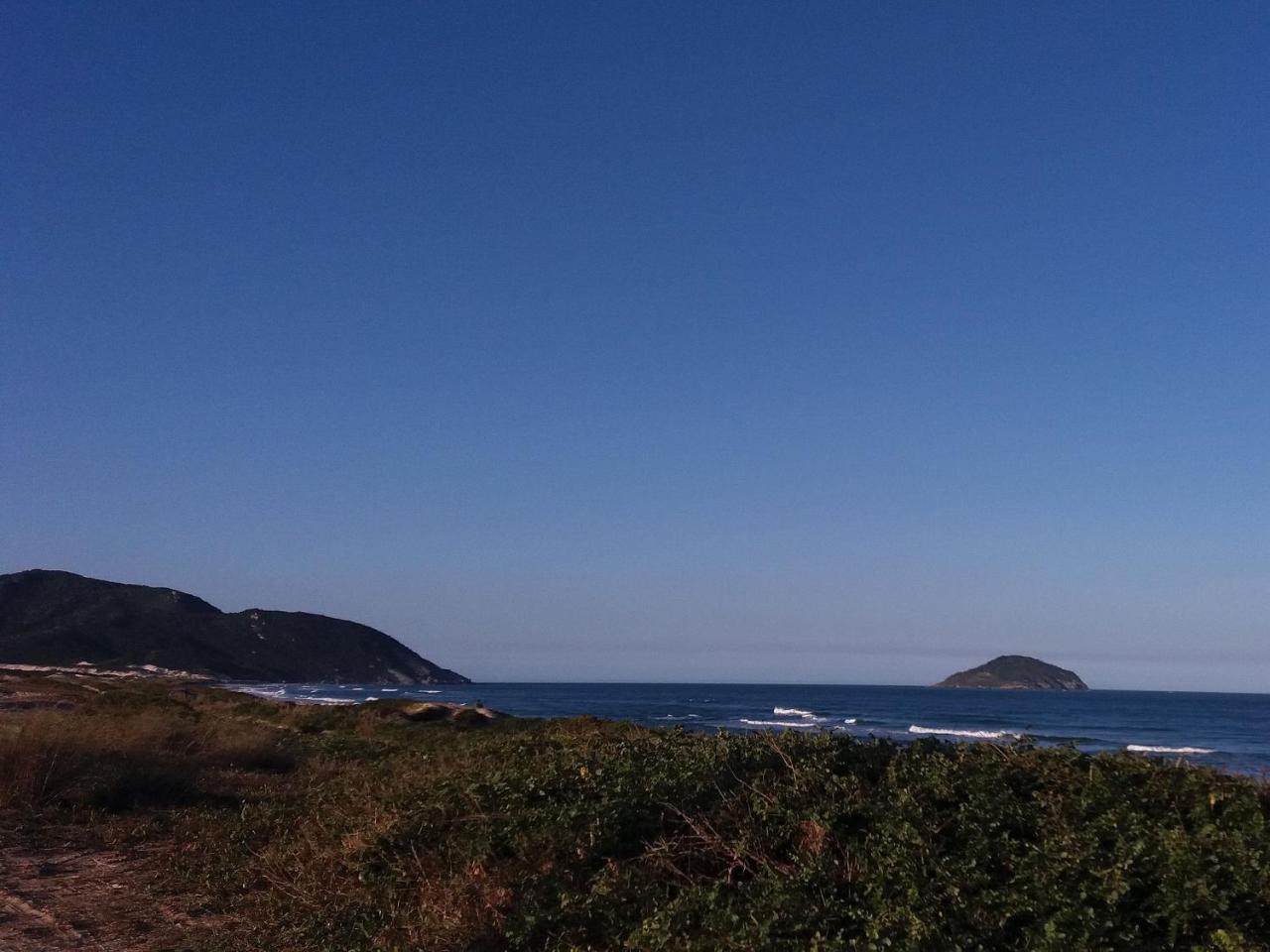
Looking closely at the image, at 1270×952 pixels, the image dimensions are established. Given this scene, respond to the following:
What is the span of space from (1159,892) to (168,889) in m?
8.56

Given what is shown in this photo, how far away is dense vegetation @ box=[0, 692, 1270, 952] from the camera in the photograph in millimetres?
5918

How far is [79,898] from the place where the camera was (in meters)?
9.26

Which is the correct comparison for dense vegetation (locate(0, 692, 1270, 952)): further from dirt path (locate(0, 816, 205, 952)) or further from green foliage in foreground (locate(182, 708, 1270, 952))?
dirt path (locate(0, 816, 205, 952))

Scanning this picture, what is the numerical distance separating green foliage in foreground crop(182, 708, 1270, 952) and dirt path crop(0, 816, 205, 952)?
2.18 ft

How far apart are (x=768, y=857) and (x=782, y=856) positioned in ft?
0.51

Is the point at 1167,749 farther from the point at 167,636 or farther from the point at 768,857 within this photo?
the point at 167,636

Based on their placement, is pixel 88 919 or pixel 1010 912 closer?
pixel 1010 912

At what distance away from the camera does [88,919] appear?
8.56 m

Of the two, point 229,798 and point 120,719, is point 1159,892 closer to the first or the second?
point 229,798

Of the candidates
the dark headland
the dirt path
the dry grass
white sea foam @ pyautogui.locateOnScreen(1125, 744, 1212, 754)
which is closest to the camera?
the dirt path

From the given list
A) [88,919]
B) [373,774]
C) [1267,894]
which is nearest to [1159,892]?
[1267,894]

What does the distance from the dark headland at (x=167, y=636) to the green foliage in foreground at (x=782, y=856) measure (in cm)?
11754

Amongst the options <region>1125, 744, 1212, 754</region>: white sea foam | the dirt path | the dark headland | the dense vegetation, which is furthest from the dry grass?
the dark headland

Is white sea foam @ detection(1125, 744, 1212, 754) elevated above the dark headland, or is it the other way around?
the dark headland
